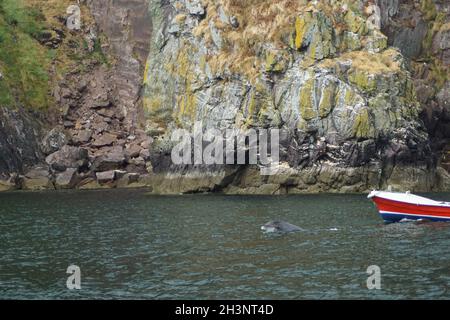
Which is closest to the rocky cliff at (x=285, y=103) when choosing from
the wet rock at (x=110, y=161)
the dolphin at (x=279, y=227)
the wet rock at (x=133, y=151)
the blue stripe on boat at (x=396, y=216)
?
the wet rock at (x=110, y=161)

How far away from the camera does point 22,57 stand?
129m

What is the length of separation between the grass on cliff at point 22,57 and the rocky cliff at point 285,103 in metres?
1.47

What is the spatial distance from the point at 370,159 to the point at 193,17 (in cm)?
3778

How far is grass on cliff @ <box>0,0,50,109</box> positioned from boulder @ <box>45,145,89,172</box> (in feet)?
52.4

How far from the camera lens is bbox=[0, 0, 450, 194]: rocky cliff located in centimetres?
8744

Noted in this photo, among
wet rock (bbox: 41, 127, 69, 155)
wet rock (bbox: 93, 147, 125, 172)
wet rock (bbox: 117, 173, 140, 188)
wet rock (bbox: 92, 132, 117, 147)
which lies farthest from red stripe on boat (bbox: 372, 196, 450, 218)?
wet rock (bbox: 41, 127, 69, 155)

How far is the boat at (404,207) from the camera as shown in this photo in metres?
52.4

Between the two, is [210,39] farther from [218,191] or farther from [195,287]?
[195,287]

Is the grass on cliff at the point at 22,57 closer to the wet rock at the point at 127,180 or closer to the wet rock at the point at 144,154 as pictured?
the wet rock at the point at 144,154

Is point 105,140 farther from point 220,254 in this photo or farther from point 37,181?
point 220,254

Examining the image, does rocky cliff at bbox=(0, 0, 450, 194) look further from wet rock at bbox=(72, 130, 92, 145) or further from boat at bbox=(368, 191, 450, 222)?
boat at bbox=(368, 191, 450, 222)

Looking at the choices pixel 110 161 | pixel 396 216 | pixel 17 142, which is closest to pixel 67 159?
pixel 110 161

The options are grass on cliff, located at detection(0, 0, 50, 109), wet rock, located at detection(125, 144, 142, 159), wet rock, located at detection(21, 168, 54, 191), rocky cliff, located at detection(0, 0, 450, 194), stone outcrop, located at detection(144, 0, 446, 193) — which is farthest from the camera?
grass on cliff, located at detection(0, 0, 50, 109)

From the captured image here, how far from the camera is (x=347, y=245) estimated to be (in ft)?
138
